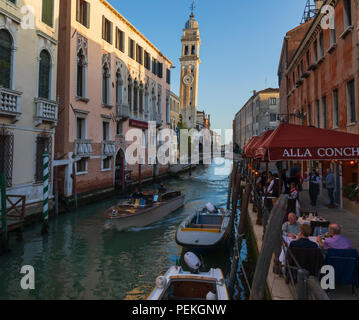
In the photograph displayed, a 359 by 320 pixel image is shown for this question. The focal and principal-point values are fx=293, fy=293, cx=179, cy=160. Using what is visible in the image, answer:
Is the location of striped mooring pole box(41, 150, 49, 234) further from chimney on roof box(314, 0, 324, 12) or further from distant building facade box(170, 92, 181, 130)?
distant building facade box(170, 92, 181, 130)

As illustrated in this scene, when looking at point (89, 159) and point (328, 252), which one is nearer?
point (328, 252)

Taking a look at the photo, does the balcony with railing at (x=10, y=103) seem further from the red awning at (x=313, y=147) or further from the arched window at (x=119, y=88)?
the arched window at (x=119, y=88)

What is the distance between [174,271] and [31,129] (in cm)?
924

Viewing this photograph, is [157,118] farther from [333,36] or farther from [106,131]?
[333,36]

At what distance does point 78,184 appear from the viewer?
1595cm

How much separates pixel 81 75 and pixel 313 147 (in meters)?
14.5

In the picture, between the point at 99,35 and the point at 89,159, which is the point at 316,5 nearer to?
the point at 99,35

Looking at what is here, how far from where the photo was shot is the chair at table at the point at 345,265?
427cm

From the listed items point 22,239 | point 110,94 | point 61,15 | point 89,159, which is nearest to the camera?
point 22,239

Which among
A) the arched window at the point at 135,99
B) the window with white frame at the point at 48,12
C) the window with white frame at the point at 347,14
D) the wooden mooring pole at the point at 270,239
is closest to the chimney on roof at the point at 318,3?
the window with white frame at the point at 347,14

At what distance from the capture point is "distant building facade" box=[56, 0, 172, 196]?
1530 cm

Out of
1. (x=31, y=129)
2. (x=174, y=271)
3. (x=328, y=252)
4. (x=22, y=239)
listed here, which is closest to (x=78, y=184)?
(x=31, y=129)

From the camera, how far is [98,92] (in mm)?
17984

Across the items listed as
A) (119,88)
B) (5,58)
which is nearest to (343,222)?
(5,58)
